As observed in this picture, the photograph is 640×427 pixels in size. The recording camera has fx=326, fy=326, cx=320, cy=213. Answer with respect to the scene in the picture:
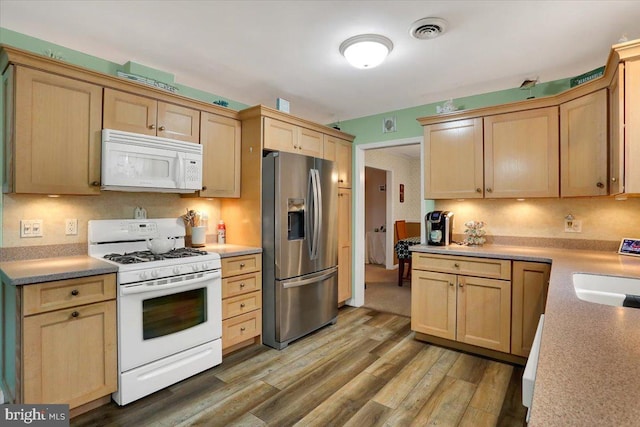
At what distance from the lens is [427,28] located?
6.94ft

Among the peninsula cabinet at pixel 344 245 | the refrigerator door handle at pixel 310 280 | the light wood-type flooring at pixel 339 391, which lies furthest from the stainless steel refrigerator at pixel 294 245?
the peninsula cabinet at pixel 344 245

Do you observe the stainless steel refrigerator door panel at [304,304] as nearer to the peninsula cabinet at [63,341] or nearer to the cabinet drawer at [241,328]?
the cabinet drawer at [241,328]

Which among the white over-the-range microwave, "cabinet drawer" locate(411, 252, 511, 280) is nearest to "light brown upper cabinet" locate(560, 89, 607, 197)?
"cabinet drawer" locate(411, 252, 511, 280)

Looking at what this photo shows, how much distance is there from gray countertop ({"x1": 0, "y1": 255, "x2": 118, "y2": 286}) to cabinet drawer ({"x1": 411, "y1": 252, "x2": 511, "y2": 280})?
8.06ft

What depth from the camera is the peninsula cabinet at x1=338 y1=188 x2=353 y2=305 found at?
3.96m

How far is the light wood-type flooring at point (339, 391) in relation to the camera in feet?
6.43

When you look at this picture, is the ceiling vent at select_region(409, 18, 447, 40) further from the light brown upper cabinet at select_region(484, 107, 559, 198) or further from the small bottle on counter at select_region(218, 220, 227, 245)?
the small bottle on counter at select_region(218, 220, 227, 245)

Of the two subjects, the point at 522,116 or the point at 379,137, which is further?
the point at 379,137

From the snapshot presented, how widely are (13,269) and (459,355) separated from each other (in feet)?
10.7

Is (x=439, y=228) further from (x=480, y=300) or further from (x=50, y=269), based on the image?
(x=50, y=269)

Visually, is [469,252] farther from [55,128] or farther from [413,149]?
[413,149]

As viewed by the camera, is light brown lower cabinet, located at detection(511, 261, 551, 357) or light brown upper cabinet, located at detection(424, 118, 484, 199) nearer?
light brown lower cabinet, located at detection(511, 261, 551, 357)

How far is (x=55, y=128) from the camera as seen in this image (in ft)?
6.89

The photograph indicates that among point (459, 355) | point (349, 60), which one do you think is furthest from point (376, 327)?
point (349, 60)
